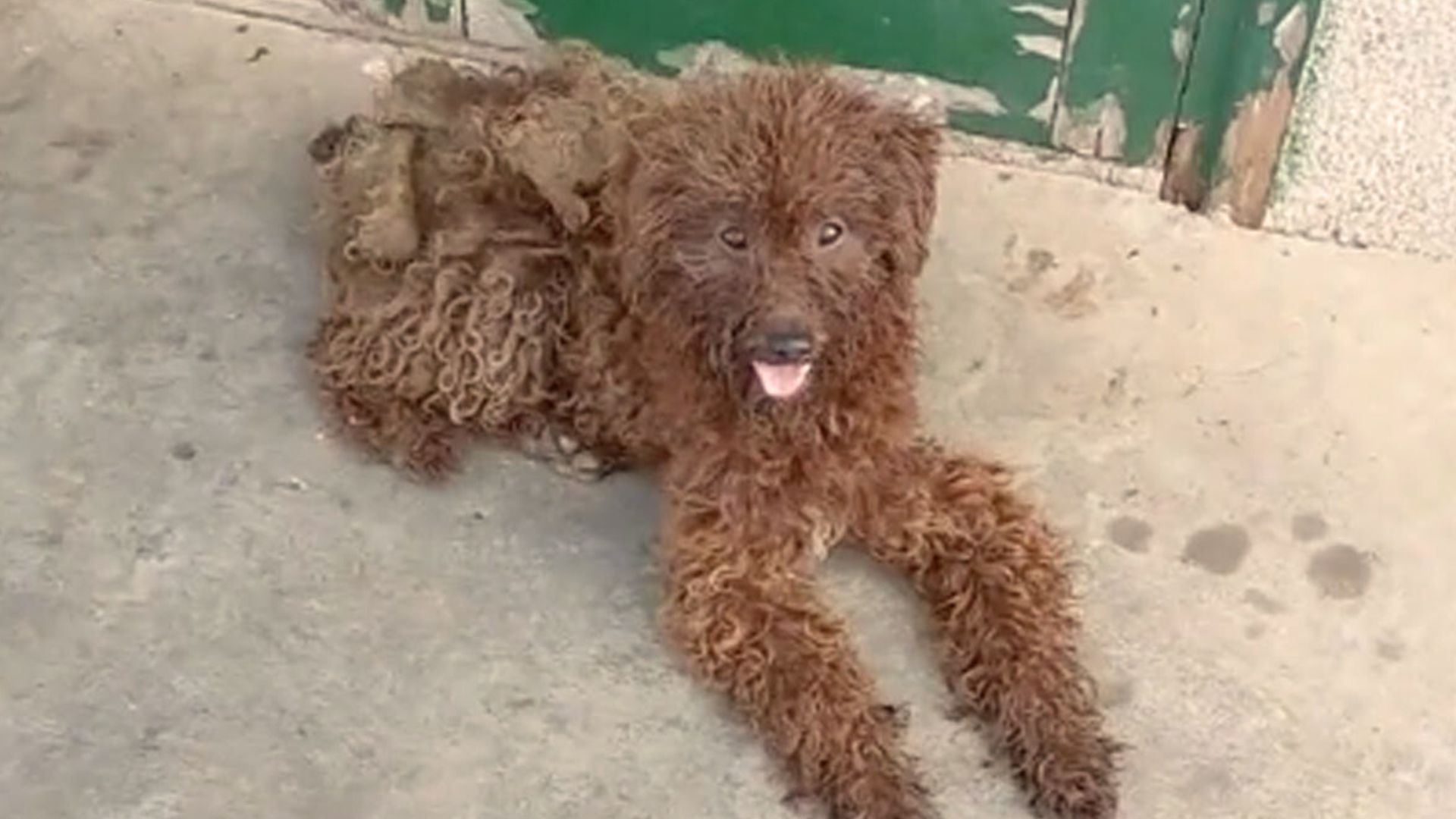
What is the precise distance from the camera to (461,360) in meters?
3.26

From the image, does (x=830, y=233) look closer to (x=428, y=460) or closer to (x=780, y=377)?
(x=780, y=377)

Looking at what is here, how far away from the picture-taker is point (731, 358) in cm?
287

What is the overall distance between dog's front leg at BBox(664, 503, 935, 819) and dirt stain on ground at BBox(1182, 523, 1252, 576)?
0.51 m

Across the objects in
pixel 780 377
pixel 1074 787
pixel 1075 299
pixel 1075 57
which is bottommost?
pixel 1074 787

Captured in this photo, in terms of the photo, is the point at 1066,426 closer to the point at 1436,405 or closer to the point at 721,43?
the point at 1436,405

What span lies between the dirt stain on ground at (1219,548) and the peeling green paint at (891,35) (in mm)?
777

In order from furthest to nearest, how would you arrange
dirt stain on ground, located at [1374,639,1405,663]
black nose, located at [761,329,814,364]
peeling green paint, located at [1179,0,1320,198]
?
peeling green paint, located at [1179,0,1320,198], dirt stain on ground, located at [1374,639,1405,663], black nose, located at [761,329,814,364]

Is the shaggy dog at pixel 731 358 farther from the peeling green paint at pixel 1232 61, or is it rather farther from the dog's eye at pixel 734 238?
the peeling green paint at pixel 1232 61

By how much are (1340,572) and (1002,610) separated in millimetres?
500

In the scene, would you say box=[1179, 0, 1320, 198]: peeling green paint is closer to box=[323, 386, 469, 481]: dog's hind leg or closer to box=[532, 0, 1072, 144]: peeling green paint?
box=[532, 0, 1072, 144]: peeling green paint

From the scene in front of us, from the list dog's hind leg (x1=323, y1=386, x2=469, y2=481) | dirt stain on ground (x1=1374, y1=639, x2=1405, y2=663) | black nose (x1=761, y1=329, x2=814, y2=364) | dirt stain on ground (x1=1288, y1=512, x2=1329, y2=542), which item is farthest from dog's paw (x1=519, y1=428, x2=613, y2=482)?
dirt stain on ground (x1=1374, y1=639, x2=1405, y2=663)

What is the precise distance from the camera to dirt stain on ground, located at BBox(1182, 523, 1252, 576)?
3.23m

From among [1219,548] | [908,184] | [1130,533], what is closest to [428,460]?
[908,184]

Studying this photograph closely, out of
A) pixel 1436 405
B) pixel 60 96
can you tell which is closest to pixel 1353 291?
pixel 1436 405
